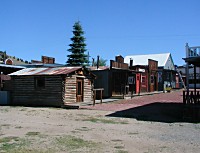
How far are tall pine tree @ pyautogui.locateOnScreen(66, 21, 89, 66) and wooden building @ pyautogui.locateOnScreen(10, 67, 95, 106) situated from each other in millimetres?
26173

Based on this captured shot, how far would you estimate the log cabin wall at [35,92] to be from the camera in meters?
23.5

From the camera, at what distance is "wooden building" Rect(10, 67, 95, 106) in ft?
77.0

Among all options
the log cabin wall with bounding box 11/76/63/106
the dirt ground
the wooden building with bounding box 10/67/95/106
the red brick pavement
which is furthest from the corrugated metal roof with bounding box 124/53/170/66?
the dirt ground

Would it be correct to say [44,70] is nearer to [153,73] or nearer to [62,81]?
[62,81]

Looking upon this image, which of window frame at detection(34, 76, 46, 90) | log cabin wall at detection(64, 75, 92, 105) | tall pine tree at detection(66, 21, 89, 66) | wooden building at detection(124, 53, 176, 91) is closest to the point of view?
log cabin wall at detection(64, 75, 92, 105)

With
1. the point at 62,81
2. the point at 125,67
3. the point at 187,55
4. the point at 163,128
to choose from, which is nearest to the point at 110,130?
the point at 163,128

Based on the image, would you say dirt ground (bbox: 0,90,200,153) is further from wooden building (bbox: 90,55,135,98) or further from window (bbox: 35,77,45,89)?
wooden building (bbox: 90,55,135,98)

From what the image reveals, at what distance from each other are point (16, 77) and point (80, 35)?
95.4 feet

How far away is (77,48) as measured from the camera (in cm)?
5322

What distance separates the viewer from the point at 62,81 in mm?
23344

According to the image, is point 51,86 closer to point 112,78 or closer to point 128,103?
point 128,103

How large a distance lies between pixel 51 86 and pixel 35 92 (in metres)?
1.77

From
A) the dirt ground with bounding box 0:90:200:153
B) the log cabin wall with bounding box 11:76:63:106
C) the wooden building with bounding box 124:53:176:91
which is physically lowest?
the dirt ground with bounding box 0:90:200:153

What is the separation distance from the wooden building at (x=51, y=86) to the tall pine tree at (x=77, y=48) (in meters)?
26.2
